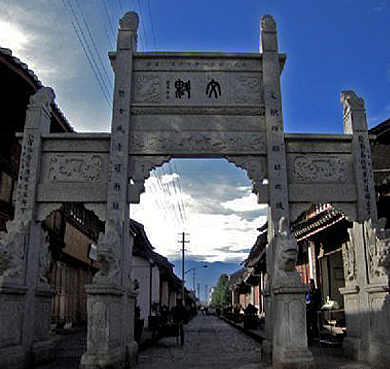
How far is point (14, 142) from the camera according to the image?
1409 centimetres

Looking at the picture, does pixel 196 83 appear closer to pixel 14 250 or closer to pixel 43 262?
pixel 43 262

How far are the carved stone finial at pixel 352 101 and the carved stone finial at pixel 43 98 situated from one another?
24.5ft

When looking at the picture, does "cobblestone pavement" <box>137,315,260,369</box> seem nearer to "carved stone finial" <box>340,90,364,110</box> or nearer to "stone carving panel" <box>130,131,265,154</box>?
"stone carving panel" <box>130,131,265,154</box>

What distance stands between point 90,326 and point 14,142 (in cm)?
755

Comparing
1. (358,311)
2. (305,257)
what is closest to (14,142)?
(358,311)

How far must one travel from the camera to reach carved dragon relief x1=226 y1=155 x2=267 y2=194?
35.4 ft

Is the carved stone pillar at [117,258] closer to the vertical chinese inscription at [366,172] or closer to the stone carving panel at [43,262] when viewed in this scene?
the stone carving panel at [43,262]

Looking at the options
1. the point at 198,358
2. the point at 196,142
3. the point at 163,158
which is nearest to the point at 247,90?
the point at 196,142

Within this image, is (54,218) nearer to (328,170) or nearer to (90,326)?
(90,326)

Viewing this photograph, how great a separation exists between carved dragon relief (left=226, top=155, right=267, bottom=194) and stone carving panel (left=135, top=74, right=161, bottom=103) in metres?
2.48

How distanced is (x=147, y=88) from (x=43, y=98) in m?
2.58

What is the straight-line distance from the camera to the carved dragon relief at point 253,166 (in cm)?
1080

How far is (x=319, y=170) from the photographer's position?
11.0m

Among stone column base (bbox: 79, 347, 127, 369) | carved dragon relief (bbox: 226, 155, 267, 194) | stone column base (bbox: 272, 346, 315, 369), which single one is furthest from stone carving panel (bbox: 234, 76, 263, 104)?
stone column base (bbox: 79, 347, 127, 369)
